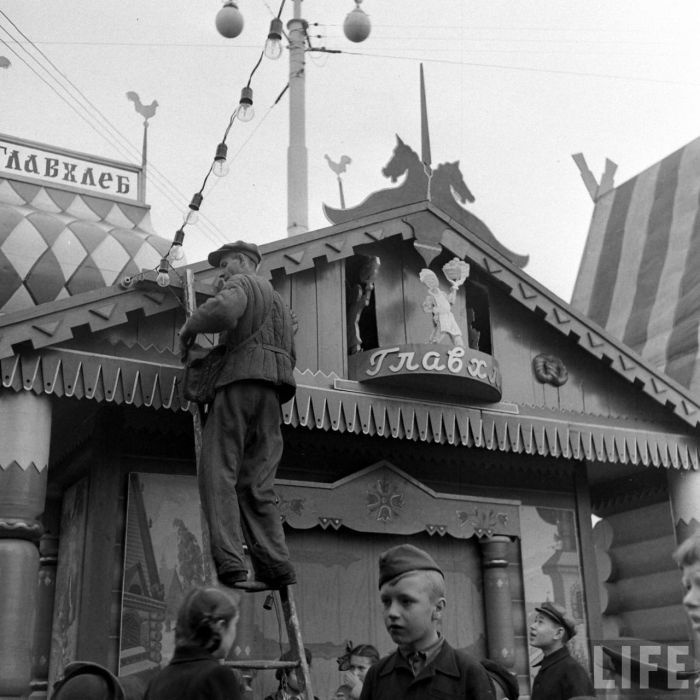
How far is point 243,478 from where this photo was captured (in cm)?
662

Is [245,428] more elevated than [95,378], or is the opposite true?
[95,378]

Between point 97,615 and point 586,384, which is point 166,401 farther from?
point 586,384

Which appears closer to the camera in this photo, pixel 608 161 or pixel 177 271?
pixel 177 271

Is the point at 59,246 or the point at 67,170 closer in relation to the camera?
the point at 59,246

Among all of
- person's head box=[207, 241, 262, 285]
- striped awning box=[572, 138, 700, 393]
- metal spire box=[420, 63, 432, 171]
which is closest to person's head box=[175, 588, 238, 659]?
person's head box=[207, 241, 262, 285]

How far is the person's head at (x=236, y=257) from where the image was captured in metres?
7.18

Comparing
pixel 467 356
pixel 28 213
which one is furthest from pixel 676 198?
pixel 28 213

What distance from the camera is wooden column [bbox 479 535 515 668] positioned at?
1026 centimetres

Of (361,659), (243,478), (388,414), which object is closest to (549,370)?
(388,414)

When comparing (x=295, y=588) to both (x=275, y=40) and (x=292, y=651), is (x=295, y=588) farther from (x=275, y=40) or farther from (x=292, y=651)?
(x=275, y=40)

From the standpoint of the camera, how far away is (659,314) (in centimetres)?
1573

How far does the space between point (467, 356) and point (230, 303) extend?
3.51 m
